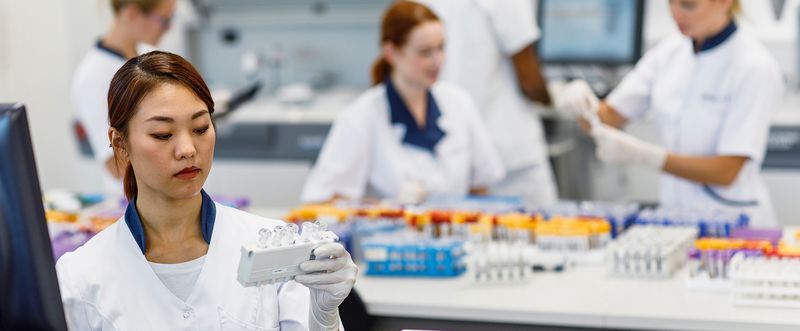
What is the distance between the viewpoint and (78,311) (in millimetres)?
1741

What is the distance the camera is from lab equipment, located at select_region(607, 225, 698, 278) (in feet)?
8.27

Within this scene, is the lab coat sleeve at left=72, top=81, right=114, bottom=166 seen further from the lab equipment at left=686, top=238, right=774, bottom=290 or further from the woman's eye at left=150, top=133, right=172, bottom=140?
the lab equipment at left=686, top=238, right=774, bottom=290

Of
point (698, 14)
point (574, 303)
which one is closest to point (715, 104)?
point (698, 14)

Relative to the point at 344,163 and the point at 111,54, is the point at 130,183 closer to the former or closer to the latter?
the point at 344,163

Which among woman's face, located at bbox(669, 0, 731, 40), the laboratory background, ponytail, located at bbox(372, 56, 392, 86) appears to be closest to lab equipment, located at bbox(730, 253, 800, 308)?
the laboratory background

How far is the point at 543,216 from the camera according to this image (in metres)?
2.92

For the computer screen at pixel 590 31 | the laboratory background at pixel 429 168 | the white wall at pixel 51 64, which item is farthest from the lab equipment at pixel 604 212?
the white wall at pixel 51 64

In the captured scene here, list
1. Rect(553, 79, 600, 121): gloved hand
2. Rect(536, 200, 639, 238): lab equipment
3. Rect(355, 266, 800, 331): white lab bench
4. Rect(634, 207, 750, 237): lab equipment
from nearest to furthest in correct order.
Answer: Rect(355, 266, 800, 331): white lab bench → Rect(634, 207, 750, 237): lab equipment → Rect(536, 200, 639, 238): lab equipment → Rect(553, 79, 600, 121): gloved hand

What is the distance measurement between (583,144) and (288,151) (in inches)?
52.9

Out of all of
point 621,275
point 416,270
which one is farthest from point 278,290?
point 621,275

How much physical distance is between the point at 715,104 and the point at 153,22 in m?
1.78

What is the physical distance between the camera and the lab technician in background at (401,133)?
326 centimetres

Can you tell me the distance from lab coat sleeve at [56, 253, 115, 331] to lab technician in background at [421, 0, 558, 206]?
2.34m

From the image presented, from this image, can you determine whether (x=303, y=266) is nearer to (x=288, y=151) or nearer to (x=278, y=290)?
(x=278, y=290)
